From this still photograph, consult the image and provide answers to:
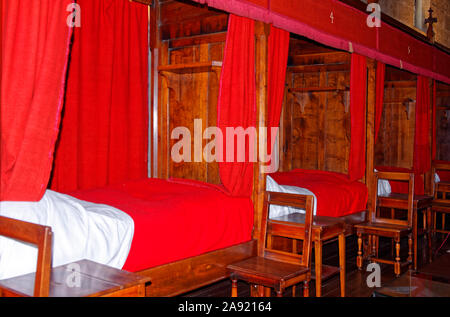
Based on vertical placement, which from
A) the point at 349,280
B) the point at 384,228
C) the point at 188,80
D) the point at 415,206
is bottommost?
the point at 349,280

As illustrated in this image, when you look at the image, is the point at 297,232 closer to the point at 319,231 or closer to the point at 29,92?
the point at 319,231

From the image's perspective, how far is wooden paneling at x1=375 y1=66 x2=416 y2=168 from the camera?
7057 millimetres

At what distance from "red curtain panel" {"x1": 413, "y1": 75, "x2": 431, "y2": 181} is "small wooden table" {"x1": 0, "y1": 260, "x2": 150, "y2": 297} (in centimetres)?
503

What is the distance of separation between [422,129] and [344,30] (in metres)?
2.48

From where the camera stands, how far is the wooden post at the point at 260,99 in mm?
3473

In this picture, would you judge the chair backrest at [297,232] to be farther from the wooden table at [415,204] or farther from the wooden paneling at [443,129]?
the wooden paneling at [443,129]

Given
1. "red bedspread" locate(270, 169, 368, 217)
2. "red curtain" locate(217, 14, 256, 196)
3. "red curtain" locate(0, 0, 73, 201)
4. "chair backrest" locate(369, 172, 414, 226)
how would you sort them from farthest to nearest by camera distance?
"red bedspread" locate(270, 169, 368, 217) → "chair backrest" locate(369, 172, 414, 226) → "red curtain" locate(217, 14, 256, 196) → "red curtain" locate(0, 0, 73, 201)

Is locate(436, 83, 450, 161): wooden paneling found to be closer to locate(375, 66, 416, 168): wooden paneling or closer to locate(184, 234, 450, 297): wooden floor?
locate(375, 66, 416, 168): wooden paneling

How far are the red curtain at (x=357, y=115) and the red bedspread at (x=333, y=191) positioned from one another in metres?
0.19

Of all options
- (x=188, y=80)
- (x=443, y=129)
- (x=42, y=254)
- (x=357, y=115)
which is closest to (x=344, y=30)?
(x=357, y=115)

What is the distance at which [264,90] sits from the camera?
137 inches

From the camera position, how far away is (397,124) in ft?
23.6

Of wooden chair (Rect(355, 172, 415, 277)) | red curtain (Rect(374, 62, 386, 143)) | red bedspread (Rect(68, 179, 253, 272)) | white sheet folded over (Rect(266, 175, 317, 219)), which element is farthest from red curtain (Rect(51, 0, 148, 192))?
red curtain (Rect(374, 62, 386, 143))
